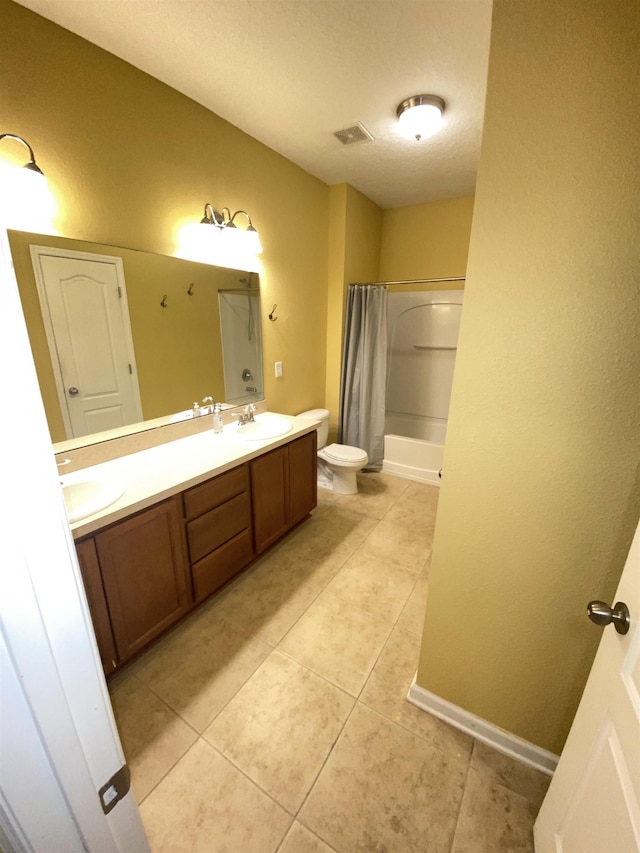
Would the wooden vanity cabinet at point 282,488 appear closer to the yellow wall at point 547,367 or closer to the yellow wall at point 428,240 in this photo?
the yellow wall at point 547,367

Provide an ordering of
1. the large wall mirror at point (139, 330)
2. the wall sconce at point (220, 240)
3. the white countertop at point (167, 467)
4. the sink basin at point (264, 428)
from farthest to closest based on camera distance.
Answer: the sink basin at point (264, 428) < the wall sconce at point (220, 240) < the large wall mirror at point (139, 330) < the white countertop at point (167, 467)

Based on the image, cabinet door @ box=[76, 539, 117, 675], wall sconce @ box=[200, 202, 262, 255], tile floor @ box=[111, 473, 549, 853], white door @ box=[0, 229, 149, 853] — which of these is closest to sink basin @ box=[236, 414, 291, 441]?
tile floor @ box=[111, 473, 549, 853]

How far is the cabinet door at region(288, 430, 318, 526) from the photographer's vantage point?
2.27 metres

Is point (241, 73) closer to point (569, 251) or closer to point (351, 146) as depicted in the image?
point (351, 146)

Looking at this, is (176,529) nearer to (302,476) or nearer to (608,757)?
(302,476)

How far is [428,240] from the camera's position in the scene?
3354 millimetres

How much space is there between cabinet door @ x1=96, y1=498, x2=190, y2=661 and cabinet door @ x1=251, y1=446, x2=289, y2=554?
0.50m

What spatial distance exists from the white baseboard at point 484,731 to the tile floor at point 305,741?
28 mm

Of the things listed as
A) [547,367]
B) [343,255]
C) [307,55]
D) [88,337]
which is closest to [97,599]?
[88,337]

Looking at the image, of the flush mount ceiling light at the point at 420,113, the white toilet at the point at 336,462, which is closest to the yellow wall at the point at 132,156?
the white toilet at the point at 336,462

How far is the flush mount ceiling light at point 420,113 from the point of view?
1799 mm

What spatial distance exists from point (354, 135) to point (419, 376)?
2295 millimetres

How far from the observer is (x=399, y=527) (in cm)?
258

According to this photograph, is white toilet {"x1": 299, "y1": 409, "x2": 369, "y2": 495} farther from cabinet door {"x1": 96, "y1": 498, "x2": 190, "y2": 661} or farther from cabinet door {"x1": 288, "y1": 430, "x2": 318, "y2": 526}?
cabinet door {"x1": 96, "y1": 498, "x2": 190, "y2": 661}
